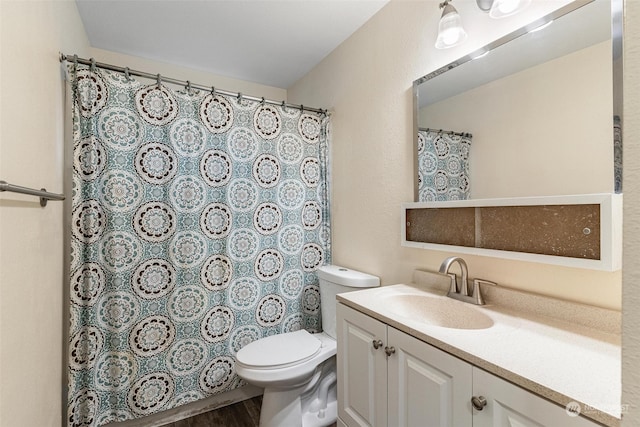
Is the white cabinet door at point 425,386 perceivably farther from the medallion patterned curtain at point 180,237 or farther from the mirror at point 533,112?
the medallion patterned curtain at point 180,237

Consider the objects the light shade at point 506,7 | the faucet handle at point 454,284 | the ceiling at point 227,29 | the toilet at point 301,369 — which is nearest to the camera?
the light shade at point 506,7

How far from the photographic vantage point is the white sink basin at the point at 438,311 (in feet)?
3.64

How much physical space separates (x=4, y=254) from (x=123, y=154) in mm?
914

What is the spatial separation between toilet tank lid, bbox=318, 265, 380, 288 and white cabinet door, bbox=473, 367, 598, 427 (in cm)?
92

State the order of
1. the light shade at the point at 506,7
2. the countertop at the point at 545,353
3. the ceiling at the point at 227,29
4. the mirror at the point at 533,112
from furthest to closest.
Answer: the ceiling at the point at 227,29, the light shade at the point at 506,7, the mirror at the point at 533,112, the countertop at the point at 545,353

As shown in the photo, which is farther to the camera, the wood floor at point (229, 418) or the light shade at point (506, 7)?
the wood floor at point (229, 418)

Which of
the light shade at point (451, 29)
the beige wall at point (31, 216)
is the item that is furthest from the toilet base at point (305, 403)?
the light shade at point (451, 29)

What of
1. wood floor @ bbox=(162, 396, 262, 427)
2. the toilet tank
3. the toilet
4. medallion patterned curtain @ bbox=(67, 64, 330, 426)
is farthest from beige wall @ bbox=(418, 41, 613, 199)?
wood floor @ bbox=(162, 396, 262, 427)

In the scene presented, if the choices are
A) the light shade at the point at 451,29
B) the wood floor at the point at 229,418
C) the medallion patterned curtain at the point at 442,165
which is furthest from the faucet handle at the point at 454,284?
the wood floor at the point at 229,418

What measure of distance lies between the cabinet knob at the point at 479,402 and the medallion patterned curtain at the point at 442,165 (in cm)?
79

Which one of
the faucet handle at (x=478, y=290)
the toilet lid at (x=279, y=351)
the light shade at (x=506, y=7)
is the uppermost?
the light shade at (x=506, y=7)

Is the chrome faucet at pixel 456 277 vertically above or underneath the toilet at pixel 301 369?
above

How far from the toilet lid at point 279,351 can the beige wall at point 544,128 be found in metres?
1.18

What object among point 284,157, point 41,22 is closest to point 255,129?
point 284,157
